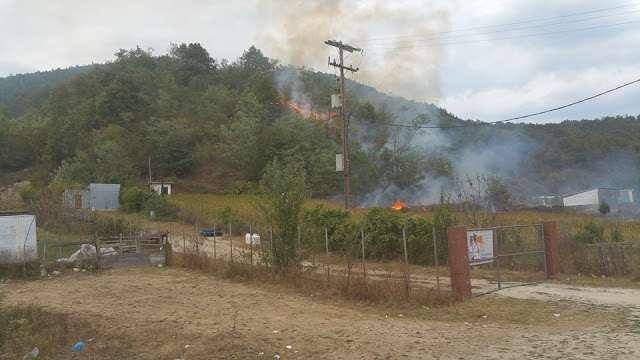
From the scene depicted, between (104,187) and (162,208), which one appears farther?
(104,187)

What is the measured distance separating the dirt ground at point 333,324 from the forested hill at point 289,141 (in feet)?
122

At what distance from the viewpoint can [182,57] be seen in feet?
384

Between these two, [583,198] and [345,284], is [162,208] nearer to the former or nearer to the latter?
[345,284]

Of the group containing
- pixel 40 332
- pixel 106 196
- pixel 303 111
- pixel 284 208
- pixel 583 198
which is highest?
pixel 303 111

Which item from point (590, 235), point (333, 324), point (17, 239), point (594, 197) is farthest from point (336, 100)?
point (594, 197)

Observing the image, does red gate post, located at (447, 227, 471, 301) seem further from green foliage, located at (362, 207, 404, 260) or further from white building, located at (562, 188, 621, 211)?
white building, located at (562, 188, 621, 211)

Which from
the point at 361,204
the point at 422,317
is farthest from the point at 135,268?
the point at 361,204

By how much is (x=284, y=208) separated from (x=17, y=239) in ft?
37.7

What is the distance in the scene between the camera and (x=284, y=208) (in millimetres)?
17422

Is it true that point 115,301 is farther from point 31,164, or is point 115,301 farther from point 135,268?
point 31,164

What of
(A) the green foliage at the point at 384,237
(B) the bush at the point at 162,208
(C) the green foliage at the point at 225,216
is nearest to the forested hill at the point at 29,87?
(B) the bush at the point at 162,208

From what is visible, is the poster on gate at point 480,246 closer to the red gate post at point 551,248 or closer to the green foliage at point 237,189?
the red gate post at point 551,248

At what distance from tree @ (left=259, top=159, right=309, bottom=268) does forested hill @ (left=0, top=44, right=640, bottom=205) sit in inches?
1330

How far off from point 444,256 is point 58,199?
3050cm
